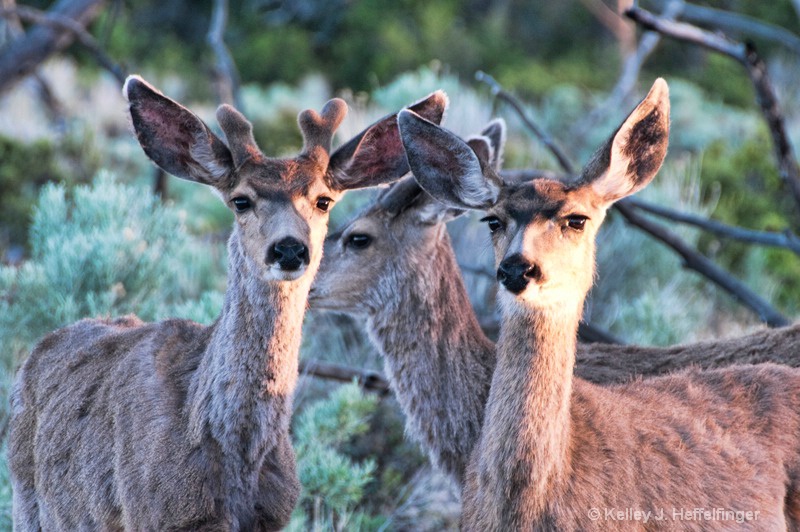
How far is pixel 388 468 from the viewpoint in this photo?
8406 mm

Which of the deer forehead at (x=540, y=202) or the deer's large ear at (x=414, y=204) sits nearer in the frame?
the deer forehead at (x=540, y=202)

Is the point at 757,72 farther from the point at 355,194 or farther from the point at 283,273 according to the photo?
the point at 283,273

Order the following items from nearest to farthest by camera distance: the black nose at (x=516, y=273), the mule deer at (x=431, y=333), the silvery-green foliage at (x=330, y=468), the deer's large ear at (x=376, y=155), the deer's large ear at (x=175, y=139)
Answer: the black nose at (x=516, y=273) < the deer's large ear at (x=175, y=139) < the deer's large ear at (x=376, y=155) < the mule deer at (x=431, y=333) < the silvery-green foliage at (x=330, y=468)

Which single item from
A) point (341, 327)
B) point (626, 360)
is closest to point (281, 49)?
point (341, 327)

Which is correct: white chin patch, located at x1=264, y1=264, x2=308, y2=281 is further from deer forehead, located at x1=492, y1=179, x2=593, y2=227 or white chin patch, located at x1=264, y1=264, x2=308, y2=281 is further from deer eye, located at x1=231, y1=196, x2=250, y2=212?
deer forehead, located at x1=492, y1=179, x2=593, y2=227

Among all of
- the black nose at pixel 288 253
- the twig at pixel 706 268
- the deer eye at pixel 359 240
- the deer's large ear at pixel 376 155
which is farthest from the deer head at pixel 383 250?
the twig at pixel 706 268

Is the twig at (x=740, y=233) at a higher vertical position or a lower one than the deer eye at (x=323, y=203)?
higher

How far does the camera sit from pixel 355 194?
10.6 m

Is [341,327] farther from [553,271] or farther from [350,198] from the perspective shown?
[553,271]

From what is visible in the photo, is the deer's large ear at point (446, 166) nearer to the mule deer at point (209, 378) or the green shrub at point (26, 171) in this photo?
the mule deer at point (209, 378)

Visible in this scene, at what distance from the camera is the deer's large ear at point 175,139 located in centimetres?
578

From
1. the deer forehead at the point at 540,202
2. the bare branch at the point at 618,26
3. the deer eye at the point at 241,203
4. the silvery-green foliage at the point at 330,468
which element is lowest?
the silvery-green foliage at the point at 330,468

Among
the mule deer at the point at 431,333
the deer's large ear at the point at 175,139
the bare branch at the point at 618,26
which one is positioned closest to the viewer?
the deer's large ear at the point at 175,139

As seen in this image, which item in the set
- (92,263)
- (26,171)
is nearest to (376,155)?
(92,263)
